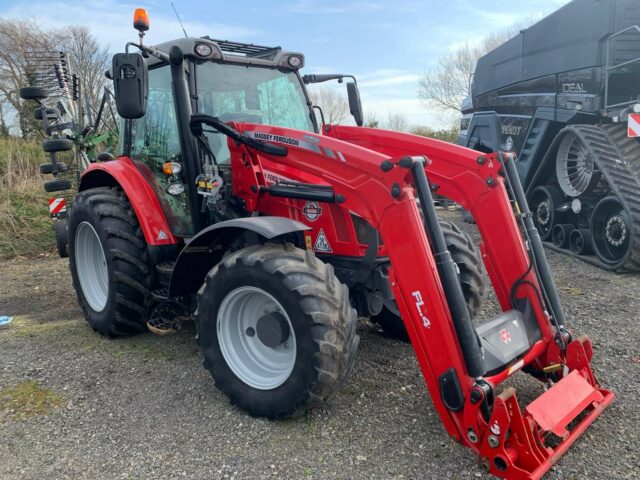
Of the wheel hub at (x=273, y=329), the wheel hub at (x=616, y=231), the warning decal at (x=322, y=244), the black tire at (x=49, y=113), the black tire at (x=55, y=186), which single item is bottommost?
the wheel hub at (x=616, y=231)

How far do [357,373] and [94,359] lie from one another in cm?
199

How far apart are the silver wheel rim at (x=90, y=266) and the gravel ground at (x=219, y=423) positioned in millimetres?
378

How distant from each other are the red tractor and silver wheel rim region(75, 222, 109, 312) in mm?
90

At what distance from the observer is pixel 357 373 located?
3568 millimetres

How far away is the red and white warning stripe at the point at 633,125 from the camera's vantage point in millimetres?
6242

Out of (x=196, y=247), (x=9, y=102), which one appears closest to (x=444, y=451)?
(x=196, y=247)

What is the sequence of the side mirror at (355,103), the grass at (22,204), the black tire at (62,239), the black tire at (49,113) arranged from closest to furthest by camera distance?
the side mirror at (355,103), the black tire at (49,113), the black tire at (62,239), the grass at (22,204)

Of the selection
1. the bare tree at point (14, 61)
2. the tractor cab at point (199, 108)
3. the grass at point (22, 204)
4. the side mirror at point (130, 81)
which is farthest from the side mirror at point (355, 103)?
the bare tree at point (14, 61)

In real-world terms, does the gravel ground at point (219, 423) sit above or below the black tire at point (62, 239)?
below

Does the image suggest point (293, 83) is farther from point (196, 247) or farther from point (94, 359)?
point (94, 359)

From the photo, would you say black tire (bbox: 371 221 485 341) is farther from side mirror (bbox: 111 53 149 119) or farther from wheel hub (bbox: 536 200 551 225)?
wheel hub (bbox: 536 200 551 225)

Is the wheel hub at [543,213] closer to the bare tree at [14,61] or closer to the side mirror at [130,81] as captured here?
the side mirror at [130,81]

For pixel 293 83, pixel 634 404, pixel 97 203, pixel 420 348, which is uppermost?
pixel 293 83

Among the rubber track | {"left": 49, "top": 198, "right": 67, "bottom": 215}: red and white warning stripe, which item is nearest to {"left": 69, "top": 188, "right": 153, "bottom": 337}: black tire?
{"left": 49, "top": 198, "right": 67, "bottom": 215}: red and white warning stripe
